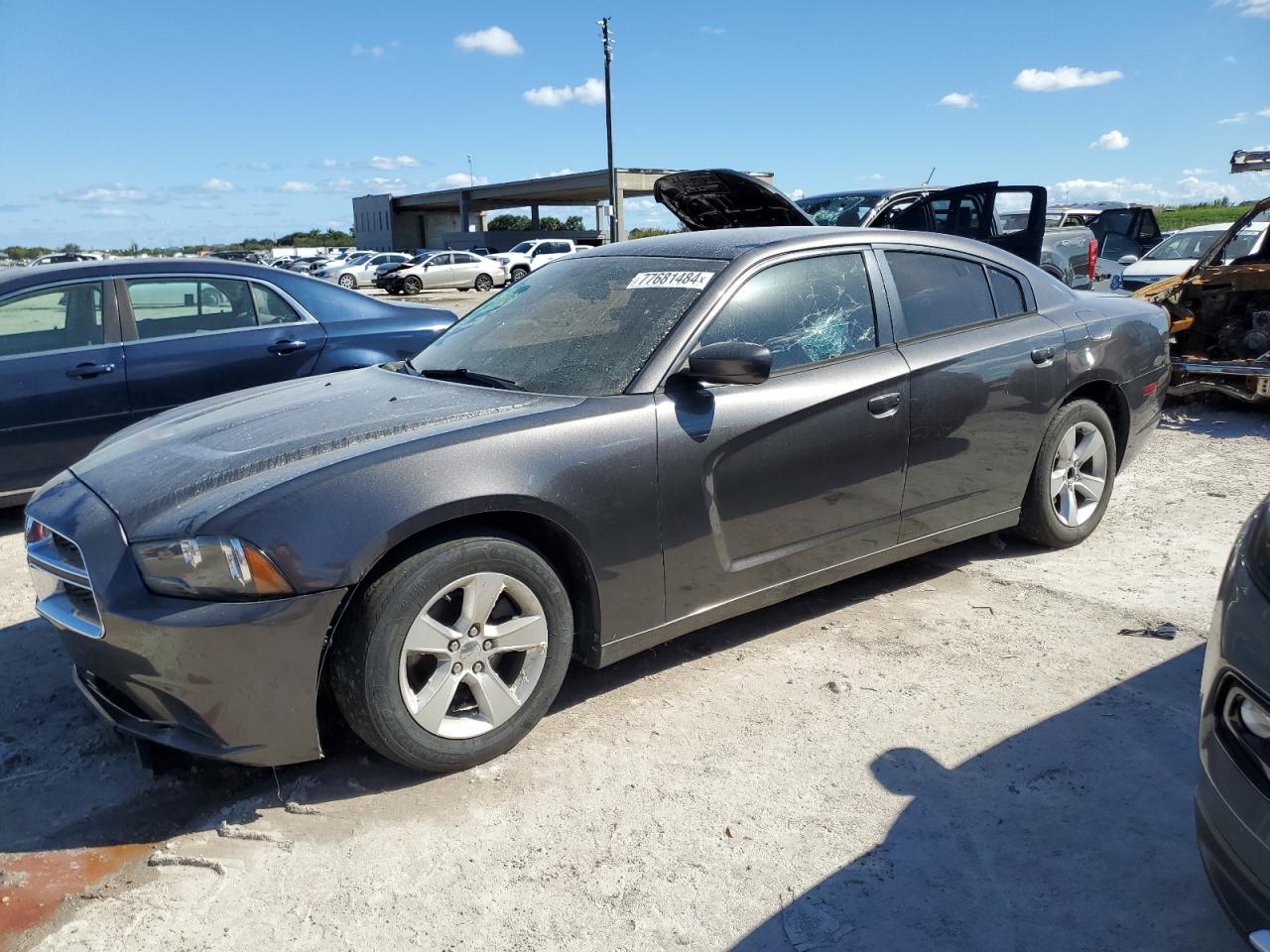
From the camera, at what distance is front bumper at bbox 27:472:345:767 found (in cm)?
256

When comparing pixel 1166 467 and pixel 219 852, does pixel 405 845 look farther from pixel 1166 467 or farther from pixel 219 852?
pixel 1166 467

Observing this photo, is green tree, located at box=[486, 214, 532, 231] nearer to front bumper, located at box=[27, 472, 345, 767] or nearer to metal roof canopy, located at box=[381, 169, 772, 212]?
metal roof canopy, located at box=[381, 169, 772, 212]

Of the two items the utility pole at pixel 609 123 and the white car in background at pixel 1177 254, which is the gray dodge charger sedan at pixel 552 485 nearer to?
the white car in background at pixel 1177 254

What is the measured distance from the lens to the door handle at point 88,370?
5539mm

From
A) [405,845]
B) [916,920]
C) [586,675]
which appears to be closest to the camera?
[916,920]

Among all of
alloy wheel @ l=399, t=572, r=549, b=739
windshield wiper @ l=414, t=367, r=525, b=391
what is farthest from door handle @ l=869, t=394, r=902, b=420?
alloy wheel @ l=399, t=572, r=549, b=739

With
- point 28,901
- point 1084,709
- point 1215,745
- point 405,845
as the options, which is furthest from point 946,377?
point 28,901

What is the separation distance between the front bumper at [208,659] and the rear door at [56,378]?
124 inches

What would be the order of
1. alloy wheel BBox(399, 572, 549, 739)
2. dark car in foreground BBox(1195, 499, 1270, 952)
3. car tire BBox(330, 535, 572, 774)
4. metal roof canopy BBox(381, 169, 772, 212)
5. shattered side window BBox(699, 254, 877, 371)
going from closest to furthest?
dark car in foreground BBox(1195, 499, 1270, 952) < car tire BBox(330, 535, 572, 774) < alloy wheel BBox(399, 572, 549, 739) < shattered side window BBox(699, 254, 877, 371) < metal roof canopy BBox(381, 169, 772, 212)

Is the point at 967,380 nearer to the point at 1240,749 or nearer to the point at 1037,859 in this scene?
the point at 1037,859

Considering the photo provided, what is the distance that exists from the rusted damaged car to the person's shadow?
17.1 feet

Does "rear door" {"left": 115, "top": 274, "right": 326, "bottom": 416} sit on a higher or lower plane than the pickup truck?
lower

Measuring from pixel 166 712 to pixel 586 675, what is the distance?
58.1 inches

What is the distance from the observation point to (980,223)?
27.2 ft
